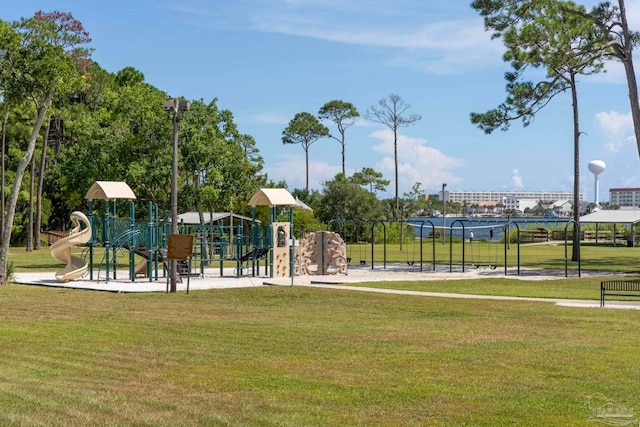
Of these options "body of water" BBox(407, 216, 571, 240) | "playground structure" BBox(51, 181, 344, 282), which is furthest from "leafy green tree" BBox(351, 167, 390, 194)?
"playground structure" BBox(51, 181, 344, 282)

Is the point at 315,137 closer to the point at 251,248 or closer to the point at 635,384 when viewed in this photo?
the point at 251,248

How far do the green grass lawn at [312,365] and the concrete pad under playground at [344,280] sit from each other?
129 inches

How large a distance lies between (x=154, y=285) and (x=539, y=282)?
39.8 ft

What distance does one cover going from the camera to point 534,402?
357 inches

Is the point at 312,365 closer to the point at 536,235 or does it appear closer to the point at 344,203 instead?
the point at 344,203

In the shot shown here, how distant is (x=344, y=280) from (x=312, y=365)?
53.7 feet

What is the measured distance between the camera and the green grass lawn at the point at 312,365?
28.4 feet

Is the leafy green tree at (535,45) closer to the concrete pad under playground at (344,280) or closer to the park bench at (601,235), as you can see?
the concrete pad under playground at (344,280)

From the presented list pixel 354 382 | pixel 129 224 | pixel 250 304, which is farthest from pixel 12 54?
pixel 354 382

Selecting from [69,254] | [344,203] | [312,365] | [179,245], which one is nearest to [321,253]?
[69,254]

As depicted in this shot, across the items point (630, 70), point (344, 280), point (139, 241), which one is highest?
point (630, 70)

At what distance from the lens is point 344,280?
27.7m

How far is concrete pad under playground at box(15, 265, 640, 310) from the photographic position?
22141mm

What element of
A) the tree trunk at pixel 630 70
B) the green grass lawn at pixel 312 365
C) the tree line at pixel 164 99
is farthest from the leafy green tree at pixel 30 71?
the tree trunk at pixel 630 70
